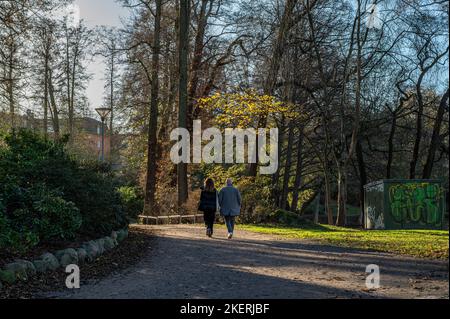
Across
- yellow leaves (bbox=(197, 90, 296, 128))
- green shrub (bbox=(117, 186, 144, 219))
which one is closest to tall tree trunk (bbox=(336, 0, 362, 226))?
yellow leaves (bbox=(197, 90, 296, 128))

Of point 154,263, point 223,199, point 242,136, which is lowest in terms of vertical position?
point 154,263

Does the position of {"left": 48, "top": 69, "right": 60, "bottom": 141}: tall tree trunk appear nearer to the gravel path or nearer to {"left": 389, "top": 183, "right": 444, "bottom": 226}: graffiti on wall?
{"left": 389, "top": 183, "right": 444, "bottom": 226}: graffiti on wall

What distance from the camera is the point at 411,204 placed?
24.0 m

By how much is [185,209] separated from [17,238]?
17296mm

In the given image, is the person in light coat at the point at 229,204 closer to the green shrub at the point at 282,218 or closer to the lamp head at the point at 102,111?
the green shrub at the point at 282,218

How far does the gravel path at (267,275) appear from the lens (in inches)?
298

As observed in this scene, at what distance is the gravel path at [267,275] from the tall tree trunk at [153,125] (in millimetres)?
15820

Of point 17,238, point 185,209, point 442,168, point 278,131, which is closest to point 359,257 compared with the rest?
point 17,238

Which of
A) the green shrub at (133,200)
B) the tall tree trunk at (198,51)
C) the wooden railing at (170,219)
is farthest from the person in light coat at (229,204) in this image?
the tall tree trunk at (198,51)

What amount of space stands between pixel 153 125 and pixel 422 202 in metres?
13.6

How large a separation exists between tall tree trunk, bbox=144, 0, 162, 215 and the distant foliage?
12.0 meters
